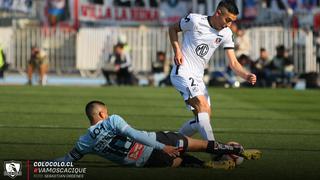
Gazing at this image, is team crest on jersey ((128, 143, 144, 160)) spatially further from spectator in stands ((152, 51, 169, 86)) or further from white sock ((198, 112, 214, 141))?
spectator in stands ((152, 51, 169, 86))

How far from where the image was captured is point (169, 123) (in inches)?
682

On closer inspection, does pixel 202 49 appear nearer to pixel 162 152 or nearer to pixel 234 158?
pixel 234 158

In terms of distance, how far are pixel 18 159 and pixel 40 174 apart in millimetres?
1534

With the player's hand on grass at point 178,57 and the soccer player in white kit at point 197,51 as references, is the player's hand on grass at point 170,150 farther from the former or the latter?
the player's hand on grass at point 178,57

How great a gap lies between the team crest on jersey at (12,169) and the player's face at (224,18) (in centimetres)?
332

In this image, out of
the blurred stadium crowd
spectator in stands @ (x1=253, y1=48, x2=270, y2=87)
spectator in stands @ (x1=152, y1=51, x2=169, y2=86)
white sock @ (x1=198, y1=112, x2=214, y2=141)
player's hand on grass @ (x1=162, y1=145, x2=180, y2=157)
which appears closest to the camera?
player's hand on grass @ (x1=162, y1=145, x2=180, y2=157)

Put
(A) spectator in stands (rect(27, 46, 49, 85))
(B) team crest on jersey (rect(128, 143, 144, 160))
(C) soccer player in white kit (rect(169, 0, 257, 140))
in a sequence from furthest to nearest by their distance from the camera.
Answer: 1. (A) spectator in stands (rect(27, 46, 49, 85))
2. (C) soccer player in white kit (rect(169, 0, 257, 140))
3. (B) team crest on jersey (rect(128, 143, 144, 160))

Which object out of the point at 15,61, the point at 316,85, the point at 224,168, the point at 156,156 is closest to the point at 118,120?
A: the point at 156,156

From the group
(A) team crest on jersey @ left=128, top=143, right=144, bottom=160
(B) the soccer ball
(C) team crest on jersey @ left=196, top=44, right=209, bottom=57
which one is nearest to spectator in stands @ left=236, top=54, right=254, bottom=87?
(C) team crest on jersey @ left=196, top=44, right=209, bottom=57

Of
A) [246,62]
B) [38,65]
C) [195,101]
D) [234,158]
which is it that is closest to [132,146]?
[234,158]

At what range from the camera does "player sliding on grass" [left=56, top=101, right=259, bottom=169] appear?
10820 mm

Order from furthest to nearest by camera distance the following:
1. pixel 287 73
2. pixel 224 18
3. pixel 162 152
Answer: pixel 287 73 → pixel 224 18 → pixel 162 152

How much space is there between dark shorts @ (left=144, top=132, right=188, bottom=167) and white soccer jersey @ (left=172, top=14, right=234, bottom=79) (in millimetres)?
1626

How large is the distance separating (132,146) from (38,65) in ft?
72.3
